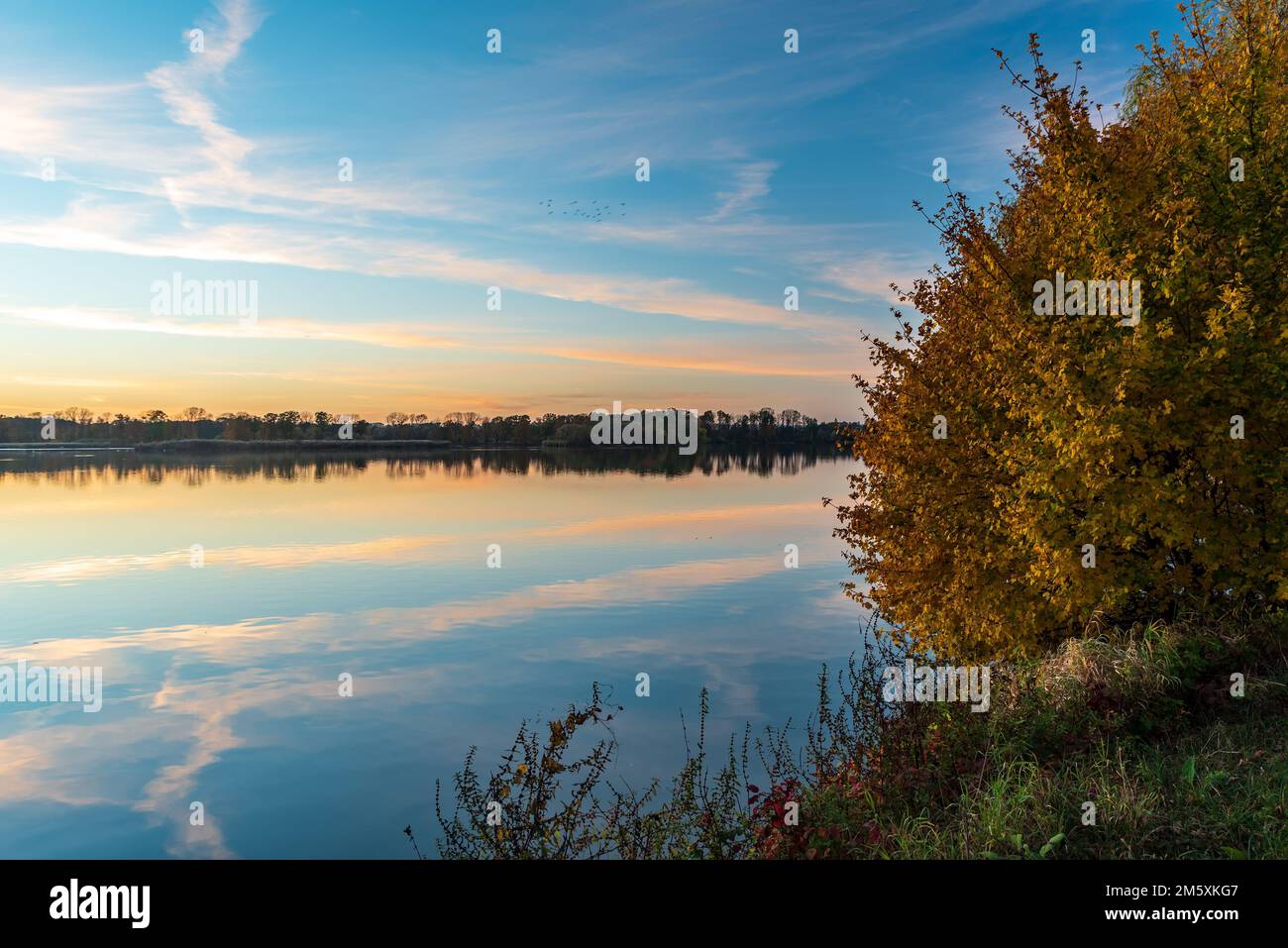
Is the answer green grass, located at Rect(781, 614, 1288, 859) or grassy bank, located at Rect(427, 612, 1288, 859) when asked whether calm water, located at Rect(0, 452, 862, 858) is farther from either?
green grass, located at Rect(781, 614, 1288, 859)

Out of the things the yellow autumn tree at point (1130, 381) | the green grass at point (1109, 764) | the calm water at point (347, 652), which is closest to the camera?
the green grass at point (1109, 764)


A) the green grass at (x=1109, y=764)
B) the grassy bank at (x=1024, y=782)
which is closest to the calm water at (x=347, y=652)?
the grassy bank at (x=1024, y=782)

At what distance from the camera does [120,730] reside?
18.0 m

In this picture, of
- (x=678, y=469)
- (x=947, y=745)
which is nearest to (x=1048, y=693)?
(x=947, y=745)

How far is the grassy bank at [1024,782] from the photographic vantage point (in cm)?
857

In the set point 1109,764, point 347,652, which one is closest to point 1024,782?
point 1109,764

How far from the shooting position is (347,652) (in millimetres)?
23641

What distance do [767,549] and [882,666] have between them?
73.8 ft

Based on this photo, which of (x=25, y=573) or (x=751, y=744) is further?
(x=25, y=573)

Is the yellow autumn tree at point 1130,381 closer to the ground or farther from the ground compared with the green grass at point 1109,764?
farther from the ground

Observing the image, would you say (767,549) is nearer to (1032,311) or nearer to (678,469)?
(1032,311)

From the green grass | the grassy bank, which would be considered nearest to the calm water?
the grassy bank

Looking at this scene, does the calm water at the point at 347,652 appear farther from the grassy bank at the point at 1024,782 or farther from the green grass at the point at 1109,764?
the green grass at the point at 1109,764

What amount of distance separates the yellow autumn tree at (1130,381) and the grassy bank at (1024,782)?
1.27 meters
